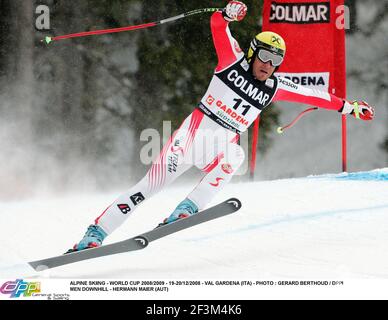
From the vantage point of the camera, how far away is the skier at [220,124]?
4578 millimetres

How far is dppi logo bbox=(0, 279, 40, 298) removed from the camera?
3967 millimetres

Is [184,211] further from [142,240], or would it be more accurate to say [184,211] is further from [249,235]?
[249,235]

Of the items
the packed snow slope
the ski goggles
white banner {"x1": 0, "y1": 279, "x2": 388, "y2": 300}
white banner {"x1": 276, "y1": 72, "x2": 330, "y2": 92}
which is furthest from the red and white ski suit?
white banner {"x1": 276, "y1": 72, "x2": 330, "y2": 92}

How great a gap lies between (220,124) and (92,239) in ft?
3.82

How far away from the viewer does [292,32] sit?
302 inches

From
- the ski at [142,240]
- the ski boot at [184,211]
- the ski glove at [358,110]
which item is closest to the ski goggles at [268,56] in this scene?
the ski glove at [358,110]

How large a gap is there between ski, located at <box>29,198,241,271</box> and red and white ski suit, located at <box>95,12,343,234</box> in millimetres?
220

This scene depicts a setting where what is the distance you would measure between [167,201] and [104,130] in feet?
16.1

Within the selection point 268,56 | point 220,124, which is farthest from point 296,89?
point 220,124

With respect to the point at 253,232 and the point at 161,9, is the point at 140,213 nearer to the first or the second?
the point at 253,232

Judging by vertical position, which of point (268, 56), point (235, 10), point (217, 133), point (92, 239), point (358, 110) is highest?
point (235, 10)

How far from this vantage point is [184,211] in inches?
180

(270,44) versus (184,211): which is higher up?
(270,44)

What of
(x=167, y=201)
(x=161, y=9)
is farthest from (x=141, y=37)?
(x=167, y=201)
